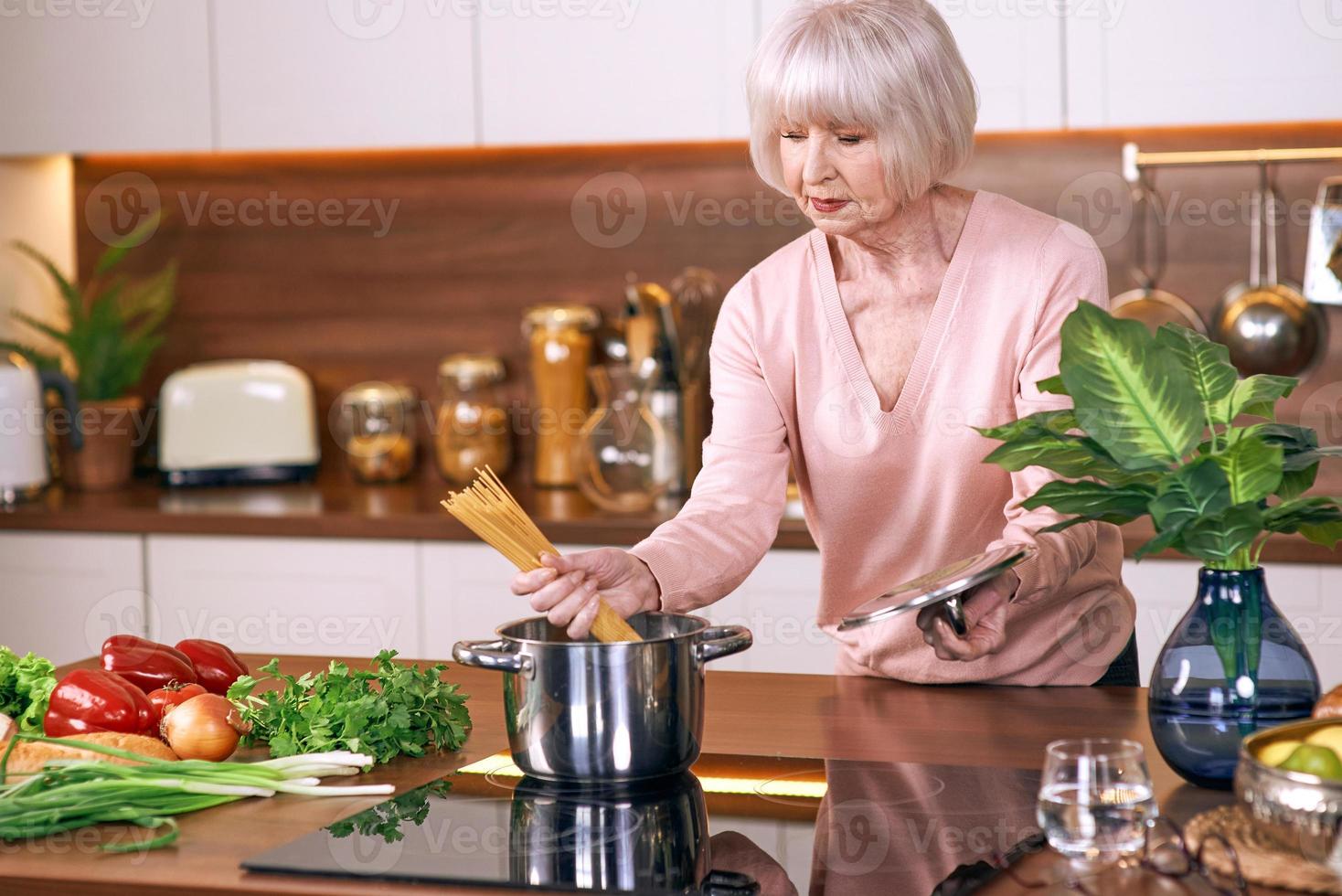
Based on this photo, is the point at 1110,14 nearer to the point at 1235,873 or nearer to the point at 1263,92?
the point at 1263,92

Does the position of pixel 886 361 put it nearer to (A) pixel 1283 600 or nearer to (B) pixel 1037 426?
(B) pixel 1037 426

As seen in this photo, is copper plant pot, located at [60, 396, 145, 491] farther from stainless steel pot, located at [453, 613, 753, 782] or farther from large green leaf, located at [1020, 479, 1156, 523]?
large green leaf, located at [1020, 479, 1156, 523]

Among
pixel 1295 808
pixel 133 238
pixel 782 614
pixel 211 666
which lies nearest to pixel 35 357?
pixel 133 238

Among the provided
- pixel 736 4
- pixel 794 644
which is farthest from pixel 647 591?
pixel 736 4

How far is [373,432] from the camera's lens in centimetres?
319

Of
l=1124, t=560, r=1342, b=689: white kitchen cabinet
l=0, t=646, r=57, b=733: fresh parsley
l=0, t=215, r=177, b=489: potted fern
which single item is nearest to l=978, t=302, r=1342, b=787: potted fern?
l=0, t=646, r=57, b=733: fresh parsley

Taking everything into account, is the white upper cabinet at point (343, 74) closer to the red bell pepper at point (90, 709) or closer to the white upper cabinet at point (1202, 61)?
the white upper cabinet at point (1202, 61)

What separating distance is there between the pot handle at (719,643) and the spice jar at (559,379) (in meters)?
1.88

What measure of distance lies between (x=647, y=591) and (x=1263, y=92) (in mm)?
1659

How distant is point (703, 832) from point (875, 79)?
81 centimetres

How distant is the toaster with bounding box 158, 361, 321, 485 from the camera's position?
10.3ft

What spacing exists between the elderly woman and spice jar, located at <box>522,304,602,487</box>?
1.32 metres

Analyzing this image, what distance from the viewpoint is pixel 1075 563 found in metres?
1.48

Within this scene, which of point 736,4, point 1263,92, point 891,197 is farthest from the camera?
point 736,4
